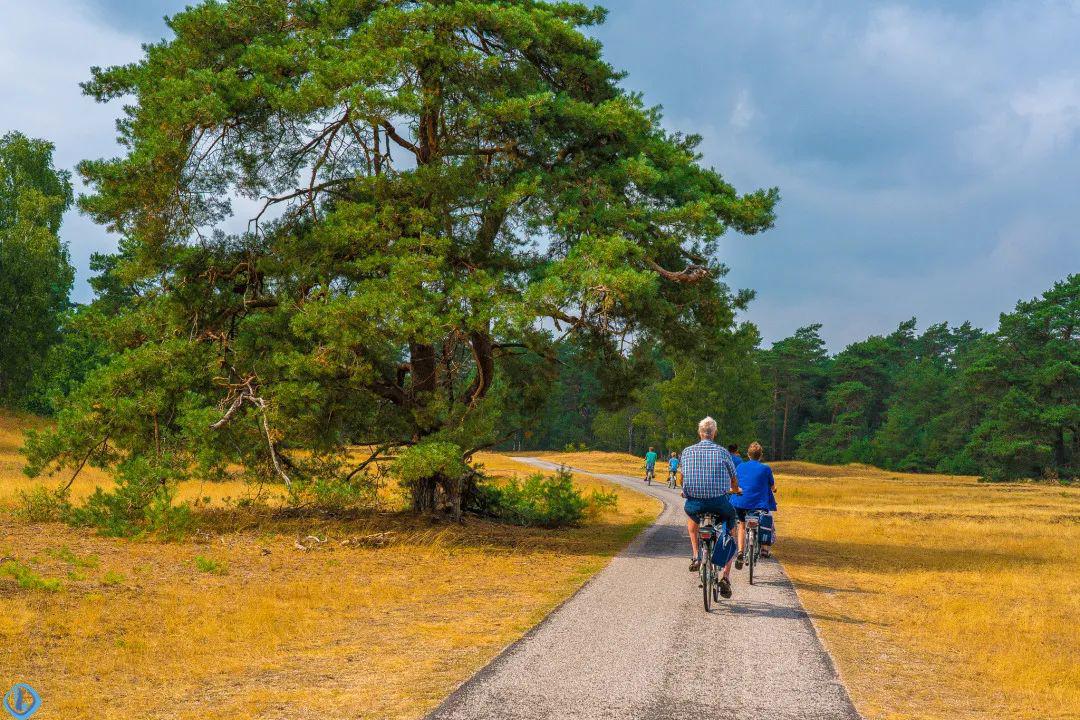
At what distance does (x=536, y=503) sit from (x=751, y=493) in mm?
10204

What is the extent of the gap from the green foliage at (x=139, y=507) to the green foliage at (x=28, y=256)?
1317 inches

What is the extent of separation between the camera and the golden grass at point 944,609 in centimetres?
661

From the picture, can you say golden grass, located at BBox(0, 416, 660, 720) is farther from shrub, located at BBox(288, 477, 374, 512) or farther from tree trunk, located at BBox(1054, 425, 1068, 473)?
tree trunk, located at BBox(1054, 425, 1068, 473)

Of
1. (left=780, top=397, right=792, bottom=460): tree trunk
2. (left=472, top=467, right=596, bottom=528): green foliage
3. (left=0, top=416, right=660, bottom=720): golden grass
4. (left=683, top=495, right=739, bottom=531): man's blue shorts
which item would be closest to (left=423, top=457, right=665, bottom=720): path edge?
(left=0, top=416, right=660, bottom=720): golden grass

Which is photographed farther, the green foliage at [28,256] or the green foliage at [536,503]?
the green foliage at [28,256]

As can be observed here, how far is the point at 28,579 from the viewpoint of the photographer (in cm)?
1021

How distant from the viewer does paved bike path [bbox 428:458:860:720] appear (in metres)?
5.64

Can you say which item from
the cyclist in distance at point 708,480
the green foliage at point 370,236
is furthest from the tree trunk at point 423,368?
the cyclist in distance at point 708,480

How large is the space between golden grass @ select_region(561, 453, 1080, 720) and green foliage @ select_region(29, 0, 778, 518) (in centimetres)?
594

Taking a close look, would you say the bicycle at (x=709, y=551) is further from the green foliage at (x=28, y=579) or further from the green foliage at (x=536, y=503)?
the green foliage at (x=536, y=503)

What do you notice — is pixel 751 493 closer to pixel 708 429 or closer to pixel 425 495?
pixel 708 429

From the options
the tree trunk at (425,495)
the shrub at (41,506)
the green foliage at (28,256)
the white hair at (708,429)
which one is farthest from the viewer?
the green foliage at (28,256)

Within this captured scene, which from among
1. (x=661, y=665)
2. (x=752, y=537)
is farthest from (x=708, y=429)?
(x=661, y=665)

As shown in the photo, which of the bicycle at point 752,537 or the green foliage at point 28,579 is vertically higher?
the bicycle at point 752,537
